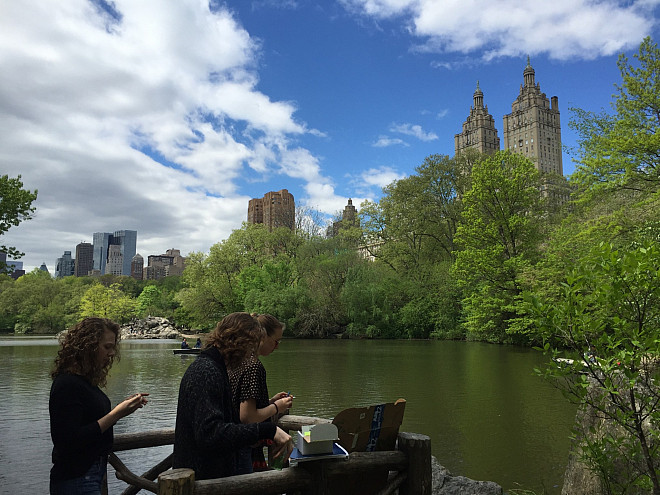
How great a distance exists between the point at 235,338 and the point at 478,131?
392 ft

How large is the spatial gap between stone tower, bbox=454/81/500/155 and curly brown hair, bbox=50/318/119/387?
115 m

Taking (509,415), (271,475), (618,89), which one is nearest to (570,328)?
(271,475)

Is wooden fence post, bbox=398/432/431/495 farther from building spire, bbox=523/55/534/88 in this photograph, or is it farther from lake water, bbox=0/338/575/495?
building spire, bbox=523/55/534/88

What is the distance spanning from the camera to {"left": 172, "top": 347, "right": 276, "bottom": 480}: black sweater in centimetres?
279

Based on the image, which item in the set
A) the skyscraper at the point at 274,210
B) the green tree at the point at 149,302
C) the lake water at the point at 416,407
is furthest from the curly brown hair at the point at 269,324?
the green tree at the point at 149,302

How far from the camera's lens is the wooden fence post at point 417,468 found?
344 cm

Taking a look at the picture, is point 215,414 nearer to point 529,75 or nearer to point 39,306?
point 39,306

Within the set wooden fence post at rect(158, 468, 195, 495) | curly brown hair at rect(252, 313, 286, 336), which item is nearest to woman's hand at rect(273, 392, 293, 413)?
curly brown hair at rect(252, 313, 286, 336)

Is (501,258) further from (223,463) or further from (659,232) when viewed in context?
(223,463)

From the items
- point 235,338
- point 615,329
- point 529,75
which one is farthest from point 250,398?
point 529,75

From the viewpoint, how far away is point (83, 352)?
3047mm

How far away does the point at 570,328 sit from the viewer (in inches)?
153

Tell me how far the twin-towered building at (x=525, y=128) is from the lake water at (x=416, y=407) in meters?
101

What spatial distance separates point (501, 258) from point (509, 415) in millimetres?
20348
